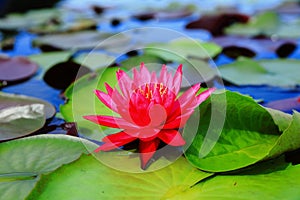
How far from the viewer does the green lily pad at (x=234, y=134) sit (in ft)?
2.98

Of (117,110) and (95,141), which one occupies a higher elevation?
(117,110)

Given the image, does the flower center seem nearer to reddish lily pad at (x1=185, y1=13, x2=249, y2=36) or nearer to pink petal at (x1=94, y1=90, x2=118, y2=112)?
pink petal at (x1=94, y1=90, x2=118, y2=112)

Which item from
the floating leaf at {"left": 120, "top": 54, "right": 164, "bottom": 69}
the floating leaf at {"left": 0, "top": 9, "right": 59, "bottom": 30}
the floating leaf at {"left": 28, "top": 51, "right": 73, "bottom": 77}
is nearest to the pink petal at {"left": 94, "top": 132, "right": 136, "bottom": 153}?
the floating leaf at {"left": 120, "top": 54, "right": 164, "bottom": 69}

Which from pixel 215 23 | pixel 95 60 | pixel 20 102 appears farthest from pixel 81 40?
pixel 20 102

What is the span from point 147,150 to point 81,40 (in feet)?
5.23

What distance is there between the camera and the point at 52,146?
3.33 feet

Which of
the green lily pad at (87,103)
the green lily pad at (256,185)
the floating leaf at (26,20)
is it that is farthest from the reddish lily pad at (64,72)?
the floating leaf at (26,20)

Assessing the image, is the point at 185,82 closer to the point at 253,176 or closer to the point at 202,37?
the point at 253,176

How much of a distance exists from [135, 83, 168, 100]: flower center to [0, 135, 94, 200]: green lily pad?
0.19m

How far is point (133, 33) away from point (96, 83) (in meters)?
1.20

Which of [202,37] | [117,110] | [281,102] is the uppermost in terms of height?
[117,110]

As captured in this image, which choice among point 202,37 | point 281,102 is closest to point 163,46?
point 202,37

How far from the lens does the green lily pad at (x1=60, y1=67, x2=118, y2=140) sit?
115 centimetres

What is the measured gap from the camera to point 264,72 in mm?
1690
